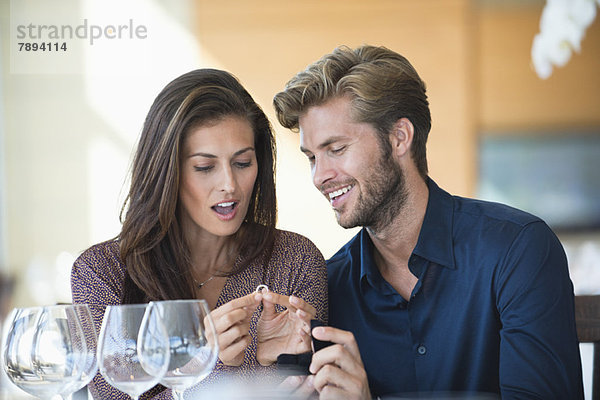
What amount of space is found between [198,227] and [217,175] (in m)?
0.23

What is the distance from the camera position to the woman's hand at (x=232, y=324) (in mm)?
1362

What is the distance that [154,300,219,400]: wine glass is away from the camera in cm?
101

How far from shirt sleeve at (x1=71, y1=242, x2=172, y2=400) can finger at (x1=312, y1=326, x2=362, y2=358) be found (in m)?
0.47

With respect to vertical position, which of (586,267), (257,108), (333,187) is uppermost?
(257,108)

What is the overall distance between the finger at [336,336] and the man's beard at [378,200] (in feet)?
1.73

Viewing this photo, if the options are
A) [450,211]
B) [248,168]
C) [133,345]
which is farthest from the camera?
[248,168]

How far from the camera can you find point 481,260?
1.73 metres

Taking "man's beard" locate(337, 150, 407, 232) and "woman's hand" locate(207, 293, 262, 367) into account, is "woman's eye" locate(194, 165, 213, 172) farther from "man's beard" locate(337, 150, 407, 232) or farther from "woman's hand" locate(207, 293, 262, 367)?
"woman's hand" locate(207, 293, 262, 367)

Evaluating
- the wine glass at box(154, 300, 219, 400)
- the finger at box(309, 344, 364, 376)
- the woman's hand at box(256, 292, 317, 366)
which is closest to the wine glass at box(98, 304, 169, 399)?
the wine glass at box(154, 300, 219, 400)

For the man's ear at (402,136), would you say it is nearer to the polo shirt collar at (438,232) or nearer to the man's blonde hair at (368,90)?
the man's blonde hair at (368,90)

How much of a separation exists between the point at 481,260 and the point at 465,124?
346 centimetres

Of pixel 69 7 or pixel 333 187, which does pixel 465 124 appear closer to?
pixel 69 7

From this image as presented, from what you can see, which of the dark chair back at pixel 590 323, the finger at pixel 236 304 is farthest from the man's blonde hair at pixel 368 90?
the finger at pixel 236 304

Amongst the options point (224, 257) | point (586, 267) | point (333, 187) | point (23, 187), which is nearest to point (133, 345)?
point (333, 187)
